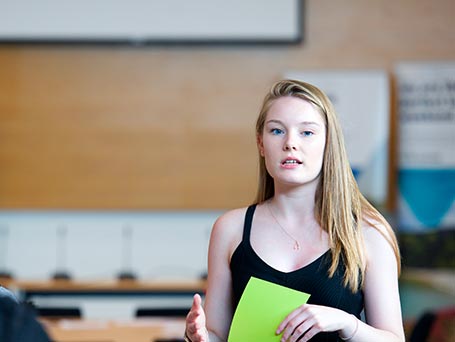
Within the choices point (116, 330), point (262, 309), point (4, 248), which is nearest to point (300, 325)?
point (262, 309)

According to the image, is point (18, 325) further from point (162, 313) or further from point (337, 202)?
point (162, 313)

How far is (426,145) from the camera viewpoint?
6.68 m

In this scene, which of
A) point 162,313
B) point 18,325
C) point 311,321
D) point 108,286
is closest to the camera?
point 18,325

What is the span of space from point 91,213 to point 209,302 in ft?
16.0

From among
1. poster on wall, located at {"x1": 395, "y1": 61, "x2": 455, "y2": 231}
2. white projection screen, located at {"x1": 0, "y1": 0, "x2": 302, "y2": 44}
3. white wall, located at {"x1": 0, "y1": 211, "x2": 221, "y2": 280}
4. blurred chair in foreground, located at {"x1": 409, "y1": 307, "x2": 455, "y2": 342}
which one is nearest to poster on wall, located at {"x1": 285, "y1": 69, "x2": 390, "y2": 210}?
poster on wall, located at {"x1": 395, "y1": 61, "x2": 455, "y2": 231}

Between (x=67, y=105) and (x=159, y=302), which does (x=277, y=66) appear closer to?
(x=67, y=105)

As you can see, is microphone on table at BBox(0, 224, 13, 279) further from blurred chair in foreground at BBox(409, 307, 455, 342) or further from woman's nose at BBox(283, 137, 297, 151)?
woman's nose at BBox(283, 137, 297, 151)

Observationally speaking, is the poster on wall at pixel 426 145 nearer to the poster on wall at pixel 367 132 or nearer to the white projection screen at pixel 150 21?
the poster on wall at pixel 367 132

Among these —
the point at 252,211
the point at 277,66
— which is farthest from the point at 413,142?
the point at 252,211

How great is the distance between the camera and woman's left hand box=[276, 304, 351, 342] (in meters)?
1.60

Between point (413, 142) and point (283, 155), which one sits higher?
point (283, 155)

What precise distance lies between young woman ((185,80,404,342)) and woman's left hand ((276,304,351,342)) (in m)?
0.05

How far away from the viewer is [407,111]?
22.0 ft

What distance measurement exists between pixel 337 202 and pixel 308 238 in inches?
4.2
